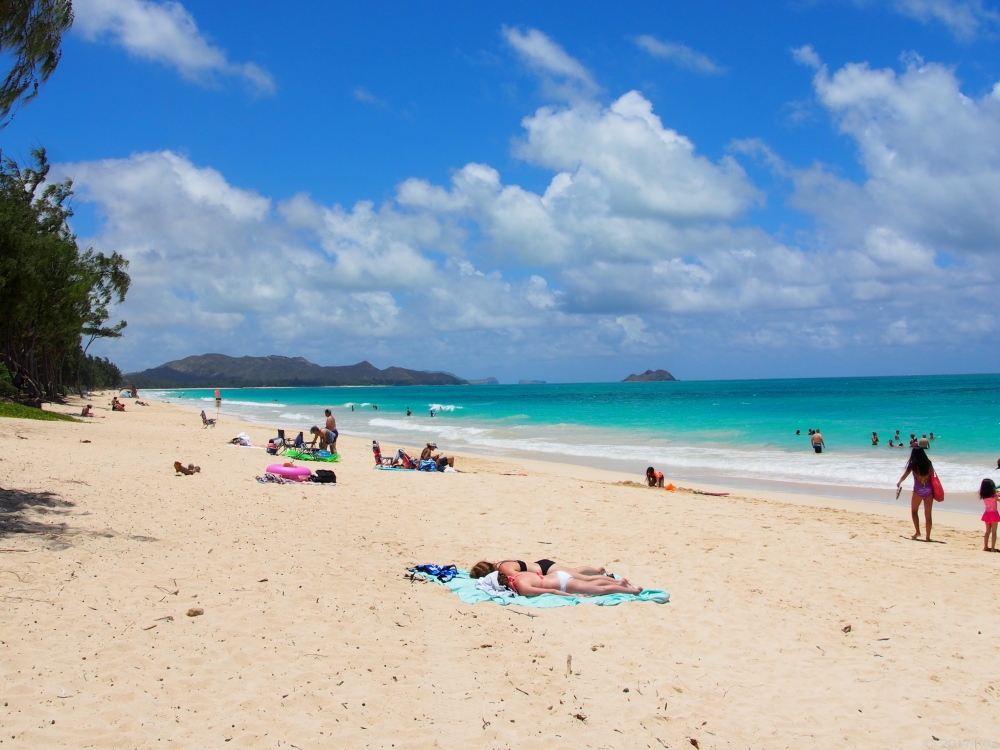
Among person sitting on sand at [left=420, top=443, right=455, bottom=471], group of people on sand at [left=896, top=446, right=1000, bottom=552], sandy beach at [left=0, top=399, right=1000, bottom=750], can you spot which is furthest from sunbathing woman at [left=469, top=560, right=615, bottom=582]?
person sitting on sand at [left=420, top=443, right=455, bottom=471]

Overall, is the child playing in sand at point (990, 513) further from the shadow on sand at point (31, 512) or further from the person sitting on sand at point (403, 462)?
the shadow on sand at point (31, 512)

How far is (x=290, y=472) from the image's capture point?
40.5 feet

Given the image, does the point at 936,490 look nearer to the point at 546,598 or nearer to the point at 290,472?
the point at 546,598

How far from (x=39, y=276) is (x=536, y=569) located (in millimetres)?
23845

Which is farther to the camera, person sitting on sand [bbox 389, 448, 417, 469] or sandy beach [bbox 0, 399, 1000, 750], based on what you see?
person sitting on sand [bbox 389, 448, 417, 469]

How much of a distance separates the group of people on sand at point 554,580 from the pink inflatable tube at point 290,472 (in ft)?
19.8

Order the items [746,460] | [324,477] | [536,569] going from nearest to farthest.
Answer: [536,569] < [324,477] < [746,460]

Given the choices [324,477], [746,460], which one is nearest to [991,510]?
[324,477]

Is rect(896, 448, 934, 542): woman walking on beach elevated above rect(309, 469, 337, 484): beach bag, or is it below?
above

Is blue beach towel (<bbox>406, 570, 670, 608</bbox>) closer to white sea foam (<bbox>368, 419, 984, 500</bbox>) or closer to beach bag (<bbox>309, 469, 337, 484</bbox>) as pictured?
beach bag (<bbox>309, 469, 337, 484</bbox>)

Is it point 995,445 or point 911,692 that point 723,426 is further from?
point 911,692

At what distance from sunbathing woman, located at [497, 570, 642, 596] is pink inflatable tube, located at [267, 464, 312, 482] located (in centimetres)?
639

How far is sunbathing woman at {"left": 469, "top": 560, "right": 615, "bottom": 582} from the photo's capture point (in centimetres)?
717

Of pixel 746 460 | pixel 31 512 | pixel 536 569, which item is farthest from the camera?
pixel 746 460
